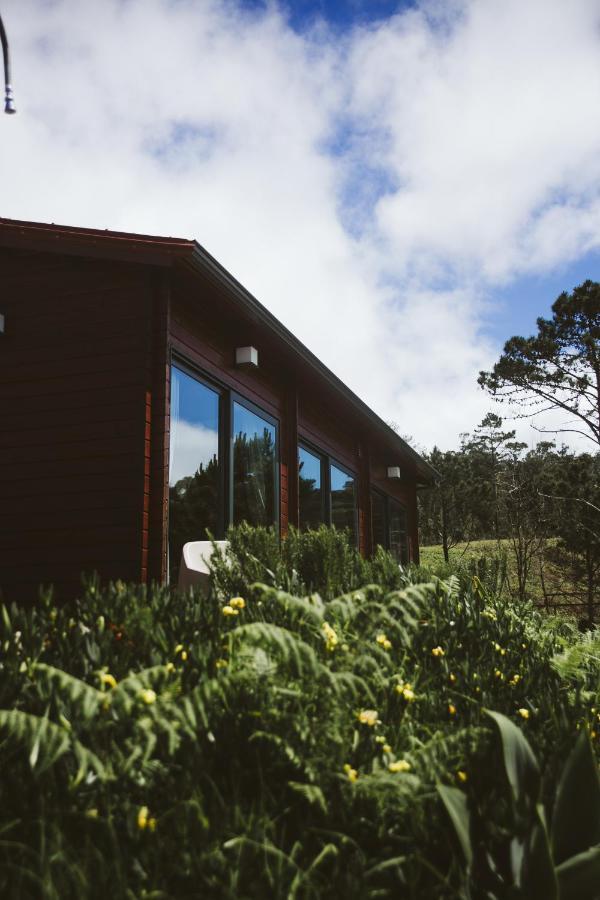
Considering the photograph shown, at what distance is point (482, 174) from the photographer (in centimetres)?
1081

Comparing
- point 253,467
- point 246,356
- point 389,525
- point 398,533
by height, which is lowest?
point 398,533

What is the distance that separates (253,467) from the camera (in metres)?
8.45

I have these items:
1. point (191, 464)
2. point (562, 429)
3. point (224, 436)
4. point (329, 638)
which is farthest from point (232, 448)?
point (562, 429)

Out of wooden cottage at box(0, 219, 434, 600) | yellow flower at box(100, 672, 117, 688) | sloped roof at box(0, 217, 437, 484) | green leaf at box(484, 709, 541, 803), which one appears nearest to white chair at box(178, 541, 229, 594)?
wooden cottage at box(0, 219, 434, 600)

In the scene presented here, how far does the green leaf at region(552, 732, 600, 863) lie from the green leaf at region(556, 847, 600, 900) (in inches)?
3.8

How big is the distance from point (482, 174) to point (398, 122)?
9.22 ft

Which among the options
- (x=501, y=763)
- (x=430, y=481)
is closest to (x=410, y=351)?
(x=430, y=481)

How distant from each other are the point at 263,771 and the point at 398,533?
546 inches

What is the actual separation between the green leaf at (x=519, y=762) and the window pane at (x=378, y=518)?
11.6 meters

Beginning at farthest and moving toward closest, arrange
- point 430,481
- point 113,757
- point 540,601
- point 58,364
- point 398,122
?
point 540,601, point 430,481, point 398,122, point 58,364, point 113,757

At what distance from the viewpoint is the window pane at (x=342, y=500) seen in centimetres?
1146

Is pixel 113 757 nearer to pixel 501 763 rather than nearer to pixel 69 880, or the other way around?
pixel 69 880

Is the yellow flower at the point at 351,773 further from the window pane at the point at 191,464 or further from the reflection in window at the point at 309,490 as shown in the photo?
the reflection in window at the point at 309,490

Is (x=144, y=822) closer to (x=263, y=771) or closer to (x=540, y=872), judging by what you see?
(x=263, y=771)
